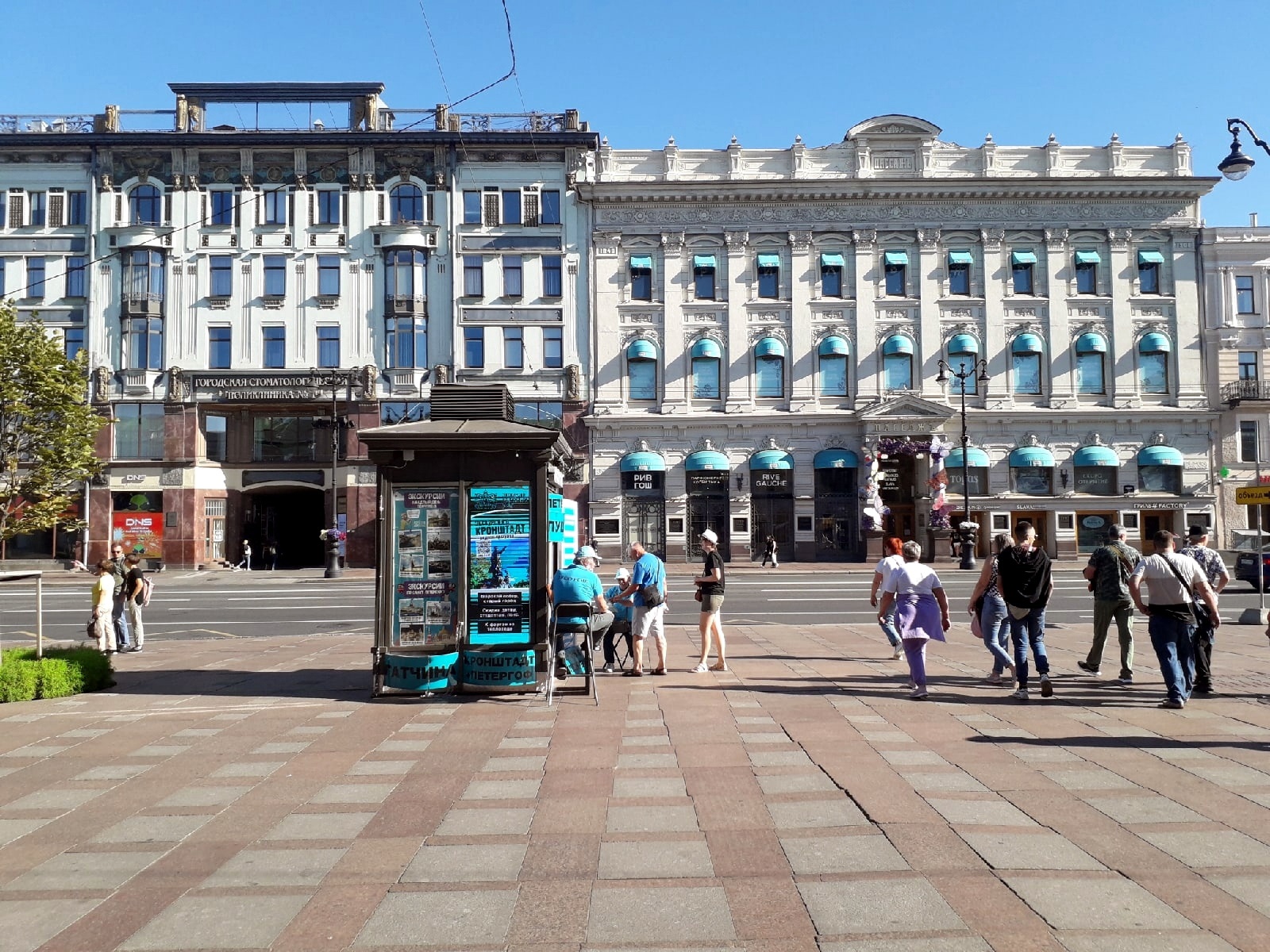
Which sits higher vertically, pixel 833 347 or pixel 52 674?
pixel 833 347

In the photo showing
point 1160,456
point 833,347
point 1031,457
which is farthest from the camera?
point 833,347

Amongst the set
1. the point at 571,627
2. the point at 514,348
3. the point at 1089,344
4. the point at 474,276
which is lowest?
the point at 571,627

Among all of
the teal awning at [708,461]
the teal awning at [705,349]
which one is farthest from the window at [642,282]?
the teal awning at [708,461]

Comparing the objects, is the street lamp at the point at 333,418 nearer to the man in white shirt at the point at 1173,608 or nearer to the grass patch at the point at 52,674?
the grass patch at the point at 52,674

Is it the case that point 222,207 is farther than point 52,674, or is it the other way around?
point 222,207

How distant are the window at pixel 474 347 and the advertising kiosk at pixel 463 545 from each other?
31.1 meters

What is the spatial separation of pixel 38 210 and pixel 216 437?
12.4 m

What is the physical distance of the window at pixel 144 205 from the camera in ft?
135

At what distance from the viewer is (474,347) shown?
1622 inches

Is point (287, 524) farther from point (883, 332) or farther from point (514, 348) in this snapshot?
point (883, 332)

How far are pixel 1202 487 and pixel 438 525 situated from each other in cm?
3998

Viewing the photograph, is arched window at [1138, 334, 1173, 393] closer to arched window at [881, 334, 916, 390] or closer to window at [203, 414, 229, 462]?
arched window at [881, 334, 916, 390]

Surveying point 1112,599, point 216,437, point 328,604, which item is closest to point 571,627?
point 1112,599

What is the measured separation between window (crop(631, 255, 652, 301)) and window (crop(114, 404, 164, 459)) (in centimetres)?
2097
